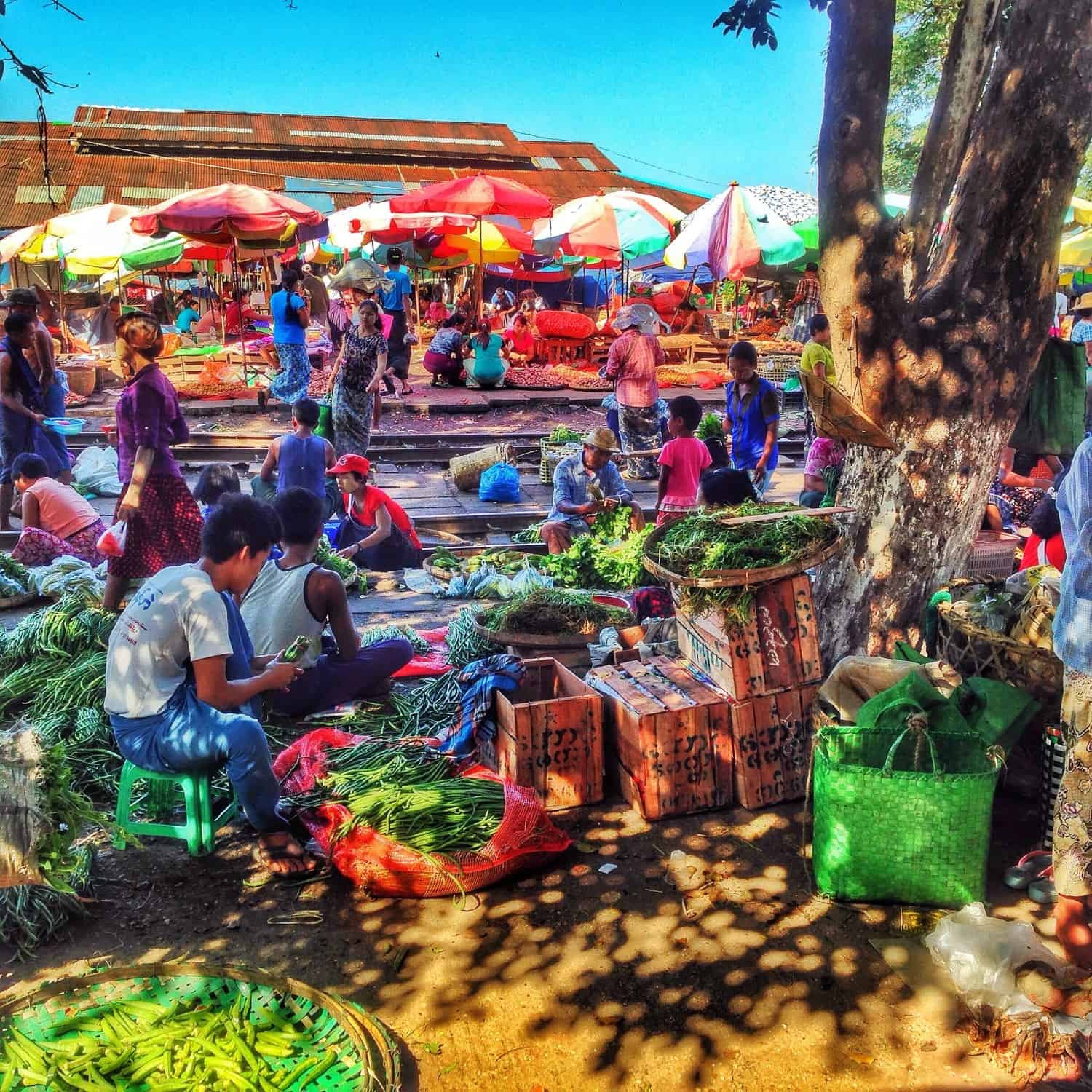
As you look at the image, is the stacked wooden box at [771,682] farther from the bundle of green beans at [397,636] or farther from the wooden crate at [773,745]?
the bundle of green beans at [397,636]

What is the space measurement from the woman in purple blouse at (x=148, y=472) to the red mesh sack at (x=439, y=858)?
289cm

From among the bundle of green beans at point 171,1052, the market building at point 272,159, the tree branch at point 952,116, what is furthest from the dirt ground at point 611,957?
the market building at point 272,159

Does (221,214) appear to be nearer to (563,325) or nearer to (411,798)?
(563,325)

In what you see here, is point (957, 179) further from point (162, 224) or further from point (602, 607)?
point (162, 224)

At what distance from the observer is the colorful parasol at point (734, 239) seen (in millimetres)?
13930

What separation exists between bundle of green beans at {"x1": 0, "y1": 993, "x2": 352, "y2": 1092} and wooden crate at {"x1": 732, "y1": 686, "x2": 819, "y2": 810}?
2.16m

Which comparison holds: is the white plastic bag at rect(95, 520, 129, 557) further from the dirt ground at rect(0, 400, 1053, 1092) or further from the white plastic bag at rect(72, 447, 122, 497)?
the white plastic bag at rect(72, 447, 122, 497)

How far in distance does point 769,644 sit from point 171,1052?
2709mm

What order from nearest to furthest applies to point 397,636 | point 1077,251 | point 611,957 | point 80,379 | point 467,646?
point 611,957, point 467,646, point 397,636, point 1077,251, point 80,379

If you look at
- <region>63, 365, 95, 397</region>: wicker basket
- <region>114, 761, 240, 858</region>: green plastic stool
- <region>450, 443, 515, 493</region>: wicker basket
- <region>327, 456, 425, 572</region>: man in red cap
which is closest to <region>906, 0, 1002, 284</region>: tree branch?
<region>114, 761, 240, 858</region>: green plastic stool

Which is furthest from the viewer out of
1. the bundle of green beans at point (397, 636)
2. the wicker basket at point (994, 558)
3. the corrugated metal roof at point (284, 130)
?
the corrugated metal roof at point (284, 130)

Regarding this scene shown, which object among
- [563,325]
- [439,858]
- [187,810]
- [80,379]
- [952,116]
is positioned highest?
[563,325]

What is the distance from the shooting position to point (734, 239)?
1394cm

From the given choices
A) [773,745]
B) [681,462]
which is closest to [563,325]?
[681,462]
